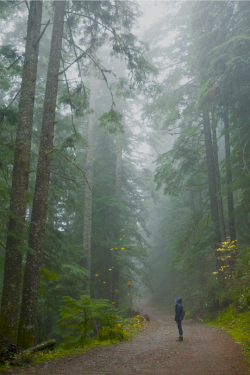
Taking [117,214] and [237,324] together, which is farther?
[117,214]

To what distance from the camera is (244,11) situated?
33.0ft

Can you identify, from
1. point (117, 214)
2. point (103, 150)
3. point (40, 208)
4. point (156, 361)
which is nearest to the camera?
point (156, 361)

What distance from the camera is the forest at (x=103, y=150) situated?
645 centimetres

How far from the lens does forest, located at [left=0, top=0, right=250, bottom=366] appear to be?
645 centimetres

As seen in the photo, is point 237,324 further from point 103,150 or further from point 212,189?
point 103,150

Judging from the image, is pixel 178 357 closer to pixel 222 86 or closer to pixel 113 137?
pixel 222 86

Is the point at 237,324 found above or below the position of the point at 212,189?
below

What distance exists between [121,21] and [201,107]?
17.1 feet

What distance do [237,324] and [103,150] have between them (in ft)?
47.6

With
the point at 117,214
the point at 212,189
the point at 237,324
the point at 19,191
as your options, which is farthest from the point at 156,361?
the point at 117,214

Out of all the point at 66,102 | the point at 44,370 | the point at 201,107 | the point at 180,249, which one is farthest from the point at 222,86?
the point at 44,370

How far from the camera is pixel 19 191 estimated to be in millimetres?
6164

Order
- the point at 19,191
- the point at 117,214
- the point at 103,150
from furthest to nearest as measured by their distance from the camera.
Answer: the point at 103,150 → the point at 117,214 → the point at 19,191

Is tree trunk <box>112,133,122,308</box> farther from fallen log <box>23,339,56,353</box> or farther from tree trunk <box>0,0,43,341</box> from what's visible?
tree trunk <box>0,0,43,341</box>
